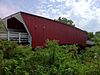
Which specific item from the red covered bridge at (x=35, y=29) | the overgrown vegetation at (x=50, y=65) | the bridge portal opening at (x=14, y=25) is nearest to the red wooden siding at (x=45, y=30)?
the red covered bridge at (x=35, y=29)

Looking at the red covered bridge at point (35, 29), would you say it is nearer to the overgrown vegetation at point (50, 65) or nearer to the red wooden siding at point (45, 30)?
the red wooden siding at point (45, 30)

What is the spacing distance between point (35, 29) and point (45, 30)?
1547mm

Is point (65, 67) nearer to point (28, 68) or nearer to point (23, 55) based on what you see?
point (28, 68)

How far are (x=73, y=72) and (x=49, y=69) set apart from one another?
110cm

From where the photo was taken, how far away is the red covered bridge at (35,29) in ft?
56.3

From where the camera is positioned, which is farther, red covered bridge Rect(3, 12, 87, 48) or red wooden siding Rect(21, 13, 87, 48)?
red wooden siding Rect(21, 13, 87, 48)

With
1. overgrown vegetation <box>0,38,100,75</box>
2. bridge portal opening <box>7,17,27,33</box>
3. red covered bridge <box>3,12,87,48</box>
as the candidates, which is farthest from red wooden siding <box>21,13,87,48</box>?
overgrown vegetation <box>0,38,100,75</box>

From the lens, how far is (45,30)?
1914 cm

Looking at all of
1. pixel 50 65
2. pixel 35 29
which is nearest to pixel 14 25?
pixel 35 29

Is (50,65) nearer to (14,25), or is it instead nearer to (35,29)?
(35,29)

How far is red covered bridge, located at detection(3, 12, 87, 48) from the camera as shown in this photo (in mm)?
17163

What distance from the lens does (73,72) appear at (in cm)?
880

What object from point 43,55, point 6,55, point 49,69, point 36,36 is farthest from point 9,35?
point 49,69

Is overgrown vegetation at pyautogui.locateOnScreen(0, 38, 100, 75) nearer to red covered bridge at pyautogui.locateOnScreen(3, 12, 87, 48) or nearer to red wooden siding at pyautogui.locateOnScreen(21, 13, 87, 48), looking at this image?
red covered bridge at pyautogui.locateOnScreen(3, 12, 87, 48)
